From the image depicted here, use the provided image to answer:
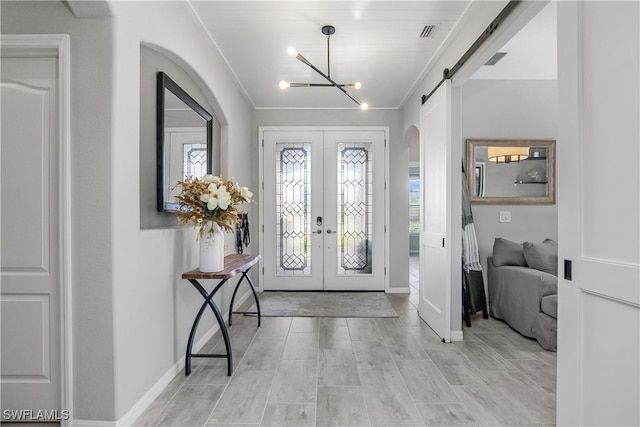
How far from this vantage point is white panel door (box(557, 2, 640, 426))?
1.26 m

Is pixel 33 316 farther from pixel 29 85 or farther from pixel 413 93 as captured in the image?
pixel 413 93

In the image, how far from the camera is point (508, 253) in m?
3.72

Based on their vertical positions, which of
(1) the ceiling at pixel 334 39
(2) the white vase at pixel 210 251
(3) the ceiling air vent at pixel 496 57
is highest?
(3) the ceiling air vent at pixel 496 57

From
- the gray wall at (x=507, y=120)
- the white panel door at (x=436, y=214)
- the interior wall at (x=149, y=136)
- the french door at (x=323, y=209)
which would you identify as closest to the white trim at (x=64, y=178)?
the interior wall at (x=149, y=136)

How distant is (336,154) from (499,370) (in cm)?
348

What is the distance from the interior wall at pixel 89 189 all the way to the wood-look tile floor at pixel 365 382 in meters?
0.42

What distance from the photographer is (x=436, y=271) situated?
11.1 ft

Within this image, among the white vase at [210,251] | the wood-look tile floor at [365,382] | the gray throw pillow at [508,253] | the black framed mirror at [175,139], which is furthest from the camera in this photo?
the gray throw pillow at [508,253]

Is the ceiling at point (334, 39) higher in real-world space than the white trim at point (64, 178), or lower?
higher

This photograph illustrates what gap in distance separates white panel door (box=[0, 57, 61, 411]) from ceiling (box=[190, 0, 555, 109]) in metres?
1.32

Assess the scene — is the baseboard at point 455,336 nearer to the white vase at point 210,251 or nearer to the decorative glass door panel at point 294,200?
the white vase at point 210,251

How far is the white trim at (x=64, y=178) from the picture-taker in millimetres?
1779

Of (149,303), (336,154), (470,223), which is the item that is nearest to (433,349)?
(470,223)

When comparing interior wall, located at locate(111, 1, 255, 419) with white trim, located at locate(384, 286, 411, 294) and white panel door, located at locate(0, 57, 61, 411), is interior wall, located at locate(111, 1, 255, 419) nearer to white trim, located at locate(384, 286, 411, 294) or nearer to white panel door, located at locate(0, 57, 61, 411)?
white panel door, located at locate(0, 57, 61, 411)
